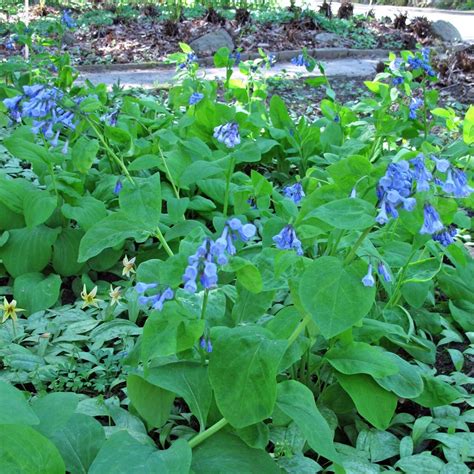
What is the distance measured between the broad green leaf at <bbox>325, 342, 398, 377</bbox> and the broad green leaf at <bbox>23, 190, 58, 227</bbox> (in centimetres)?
132

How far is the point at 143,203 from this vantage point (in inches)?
71.5

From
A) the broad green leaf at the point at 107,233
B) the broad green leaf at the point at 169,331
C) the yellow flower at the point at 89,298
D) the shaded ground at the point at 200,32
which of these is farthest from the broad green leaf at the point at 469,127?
the shaded ground at the point at 200,32

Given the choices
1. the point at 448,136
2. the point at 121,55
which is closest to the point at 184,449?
the point at 448,136

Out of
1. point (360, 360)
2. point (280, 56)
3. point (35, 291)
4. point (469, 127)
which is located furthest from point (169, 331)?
point (280, 56)

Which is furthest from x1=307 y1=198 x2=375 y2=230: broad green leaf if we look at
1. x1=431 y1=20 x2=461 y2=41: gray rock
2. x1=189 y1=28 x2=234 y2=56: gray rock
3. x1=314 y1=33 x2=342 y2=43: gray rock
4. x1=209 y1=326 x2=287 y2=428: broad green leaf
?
x1=431 y1=20 x2=461 y2=41: gray rock

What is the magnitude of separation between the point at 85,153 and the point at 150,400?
103 cm

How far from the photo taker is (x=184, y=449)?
4.59 ft

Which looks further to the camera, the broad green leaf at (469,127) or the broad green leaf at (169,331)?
the broad green leaf at (469,127)

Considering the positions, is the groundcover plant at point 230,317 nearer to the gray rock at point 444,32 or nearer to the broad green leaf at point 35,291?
the broad green leaf at point 35,291

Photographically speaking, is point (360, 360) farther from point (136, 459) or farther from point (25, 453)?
point (25, 453)

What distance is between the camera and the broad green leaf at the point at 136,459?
1340mm

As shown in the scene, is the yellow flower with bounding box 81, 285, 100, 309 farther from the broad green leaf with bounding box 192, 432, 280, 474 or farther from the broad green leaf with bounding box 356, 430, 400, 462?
the broad green leaf with bounding box 356, 430, 400, 462

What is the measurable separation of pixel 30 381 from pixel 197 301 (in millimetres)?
689

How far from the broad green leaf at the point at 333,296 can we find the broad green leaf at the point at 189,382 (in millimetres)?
468
